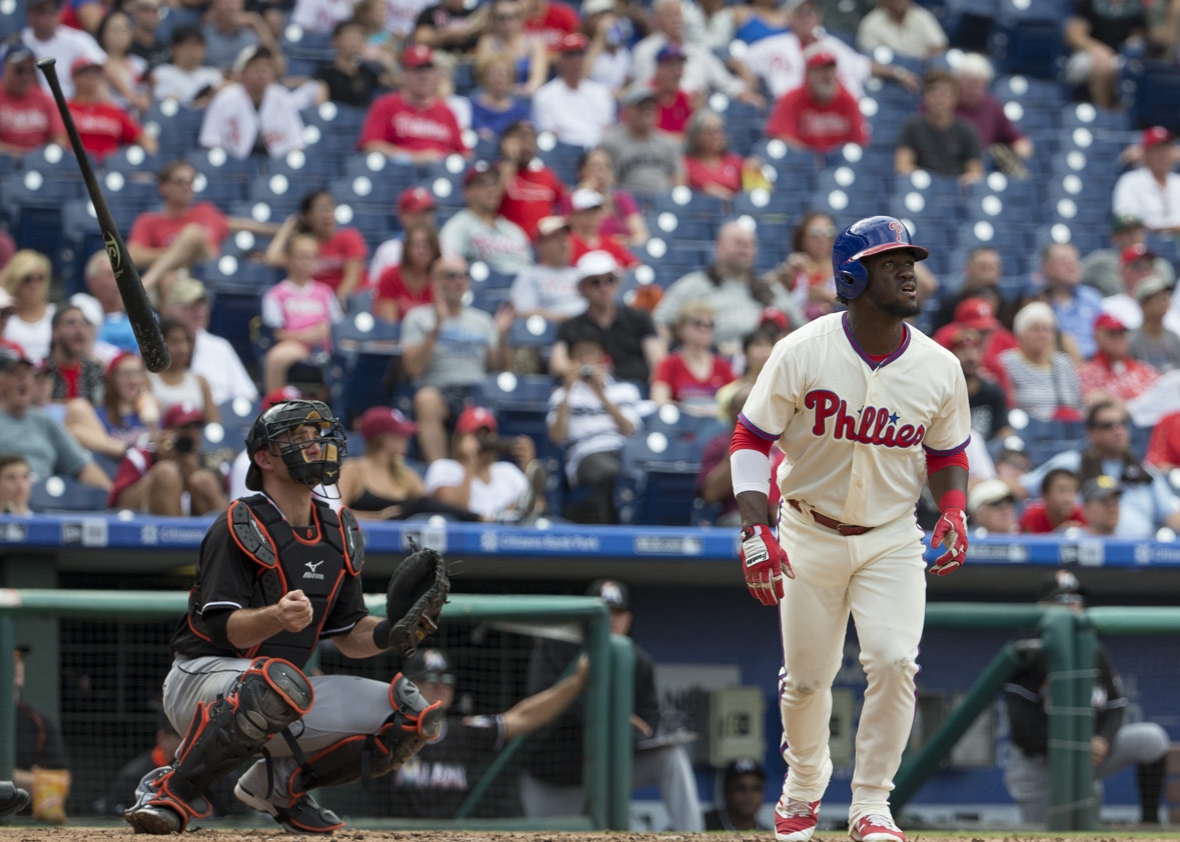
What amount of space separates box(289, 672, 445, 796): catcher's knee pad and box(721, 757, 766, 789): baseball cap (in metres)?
3.03

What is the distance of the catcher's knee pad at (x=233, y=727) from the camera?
13.8 ft

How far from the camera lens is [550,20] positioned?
11945 millimetres

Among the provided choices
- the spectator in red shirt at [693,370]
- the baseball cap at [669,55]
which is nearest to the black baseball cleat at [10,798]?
the spectator in red shirt at [693,370]

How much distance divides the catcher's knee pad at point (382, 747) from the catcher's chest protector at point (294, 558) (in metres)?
0.28

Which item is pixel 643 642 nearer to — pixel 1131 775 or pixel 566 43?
pixel 1131 775

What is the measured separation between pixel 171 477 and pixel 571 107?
504cm

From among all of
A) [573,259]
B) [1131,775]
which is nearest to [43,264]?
[573,259]

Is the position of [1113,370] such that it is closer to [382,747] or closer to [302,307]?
[302,307]

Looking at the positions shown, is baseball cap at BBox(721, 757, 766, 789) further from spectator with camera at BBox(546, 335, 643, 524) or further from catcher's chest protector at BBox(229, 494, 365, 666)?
catcher's chest protector at BBox(229, 494, 365, 666)

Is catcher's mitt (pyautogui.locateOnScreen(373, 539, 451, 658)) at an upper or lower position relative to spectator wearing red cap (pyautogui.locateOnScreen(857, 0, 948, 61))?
lower

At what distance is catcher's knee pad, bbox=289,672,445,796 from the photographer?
444 centimetres

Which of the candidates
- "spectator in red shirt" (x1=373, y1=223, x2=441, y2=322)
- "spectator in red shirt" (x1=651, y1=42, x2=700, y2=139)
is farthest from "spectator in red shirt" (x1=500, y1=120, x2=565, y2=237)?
"spectator in red shirt" (x1=651, y1=42, x2=700, y2=139)

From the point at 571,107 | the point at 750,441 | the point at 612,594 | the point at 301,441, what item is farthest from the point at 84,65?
the point at 750,441

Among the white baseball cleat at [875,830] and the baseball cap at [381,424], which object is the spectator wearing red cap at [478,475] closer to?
the baseball cap at [381,424]
